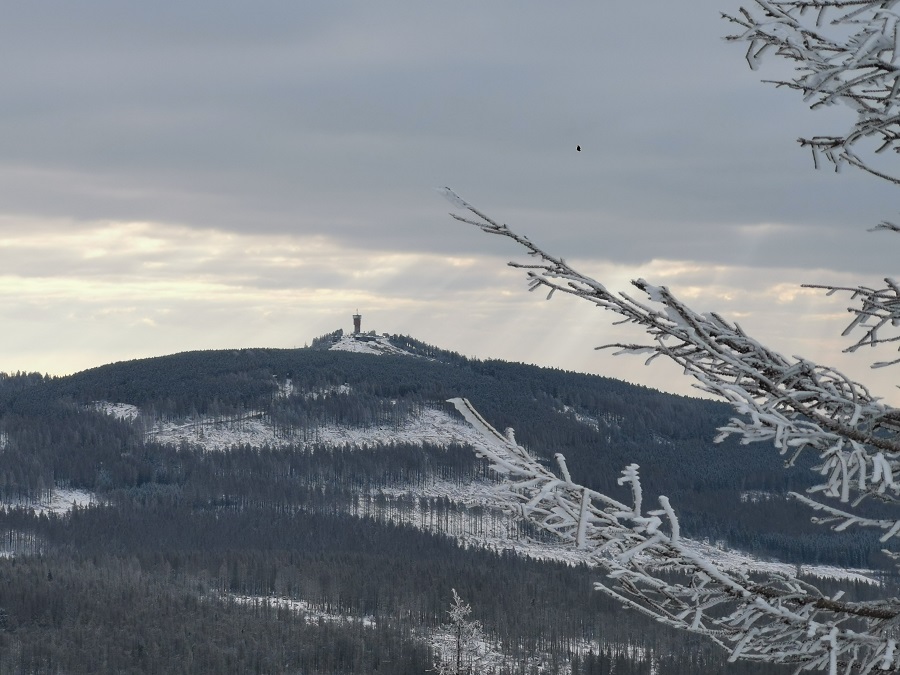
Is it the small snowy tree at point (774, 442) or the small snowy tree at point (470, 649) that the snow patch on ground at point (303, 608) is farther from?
the small snowy tree at point (774, 442)

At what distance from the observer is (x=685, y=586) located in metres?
10.9

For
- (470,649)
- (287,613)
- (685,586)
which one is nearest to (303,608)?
(287,613)

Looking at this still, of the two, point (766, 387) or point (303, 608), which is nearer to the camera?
point (766, 387)

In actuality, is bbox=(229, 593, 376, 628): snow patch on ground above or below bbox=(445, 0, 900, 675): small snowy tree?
below

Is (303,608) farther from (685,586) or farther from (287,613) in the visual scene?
(685,586)

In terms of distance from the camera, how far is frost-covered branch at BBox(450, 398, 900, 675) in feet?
32.1

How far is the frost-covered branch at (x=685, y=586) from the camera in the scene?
32.1 ft

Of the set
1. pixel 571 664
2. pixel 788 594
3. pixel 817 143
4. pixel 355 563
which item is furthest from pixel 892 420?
pixel 355 563

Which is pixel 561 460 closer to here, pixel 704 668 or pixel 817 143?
pixel 817 143

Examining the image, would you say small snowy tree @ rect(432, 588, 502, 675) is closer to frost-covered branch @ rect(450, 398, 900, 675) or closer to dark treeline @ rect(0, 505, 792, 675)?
dark treeline @ rect(0, 505, 792, 675)

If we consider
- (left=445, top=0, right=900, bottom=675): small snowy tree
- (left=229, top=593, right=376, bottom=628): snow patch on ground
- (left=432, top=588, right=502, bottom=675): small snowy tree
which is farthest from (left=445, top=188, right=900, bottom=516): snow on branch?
(left=229, top=593, right=376, bottom=628): snow patch on ground

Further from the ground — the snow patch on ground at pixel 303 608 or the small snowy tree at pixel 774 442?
the small snowy tree at pixel 774 442

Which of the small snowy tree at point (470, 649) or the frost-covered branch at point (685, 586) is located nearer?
the frost-covered branch at point (685, 586)

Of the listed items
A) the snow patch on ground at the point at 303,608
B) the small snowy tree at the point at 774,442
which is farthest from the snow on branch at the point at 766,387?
the snow patch on ground at the point at 303,608
